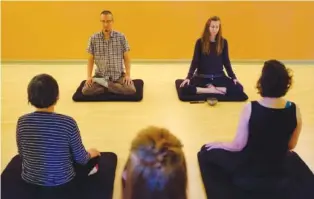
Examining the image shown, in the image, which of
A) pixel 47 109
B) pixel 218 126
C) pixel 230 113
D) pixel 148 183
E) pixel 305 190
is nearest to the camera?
pixel 148 183

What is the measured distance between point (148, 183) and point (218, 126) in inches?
90.3

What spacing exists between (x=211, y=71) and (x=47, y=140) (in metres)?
2.24

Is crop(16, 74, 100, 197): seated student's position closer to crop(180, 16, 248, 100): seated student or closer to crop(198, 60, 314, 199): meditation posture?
crop(198, 60, 314, 199): meditation posture

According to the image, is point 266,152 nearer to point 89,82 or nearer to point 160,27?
point 89,82

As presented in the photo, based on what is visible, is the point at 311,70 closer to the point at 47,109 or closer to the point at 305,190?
the point at 305,190

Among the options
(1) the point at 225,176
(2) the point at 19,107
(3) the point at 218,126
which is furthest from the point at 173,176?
(2) the point at 19,107

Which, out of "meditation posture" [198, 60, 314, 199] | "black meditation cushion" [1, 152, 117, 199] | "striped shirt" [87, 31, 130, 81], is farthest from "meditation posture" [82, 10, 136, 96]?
"meditation posture" [198, 60, 314, 199]

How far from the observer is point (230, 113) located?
3.81 m

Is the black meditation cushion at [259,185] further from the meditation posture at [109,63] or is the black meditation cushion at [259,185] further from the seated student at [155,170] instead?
the meditation posture at [109,63]

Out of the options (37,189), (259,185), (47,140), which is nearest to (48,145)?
(47,140)

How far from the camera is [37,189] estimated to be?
2.48 meters

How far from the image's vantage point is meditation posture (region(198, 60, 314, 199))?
2.34m

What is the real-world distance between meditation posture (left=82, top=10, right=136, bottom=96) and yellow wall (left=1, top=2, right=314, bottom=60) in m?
1.16

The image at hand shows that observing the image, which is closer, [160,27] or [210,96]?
[210,96]
